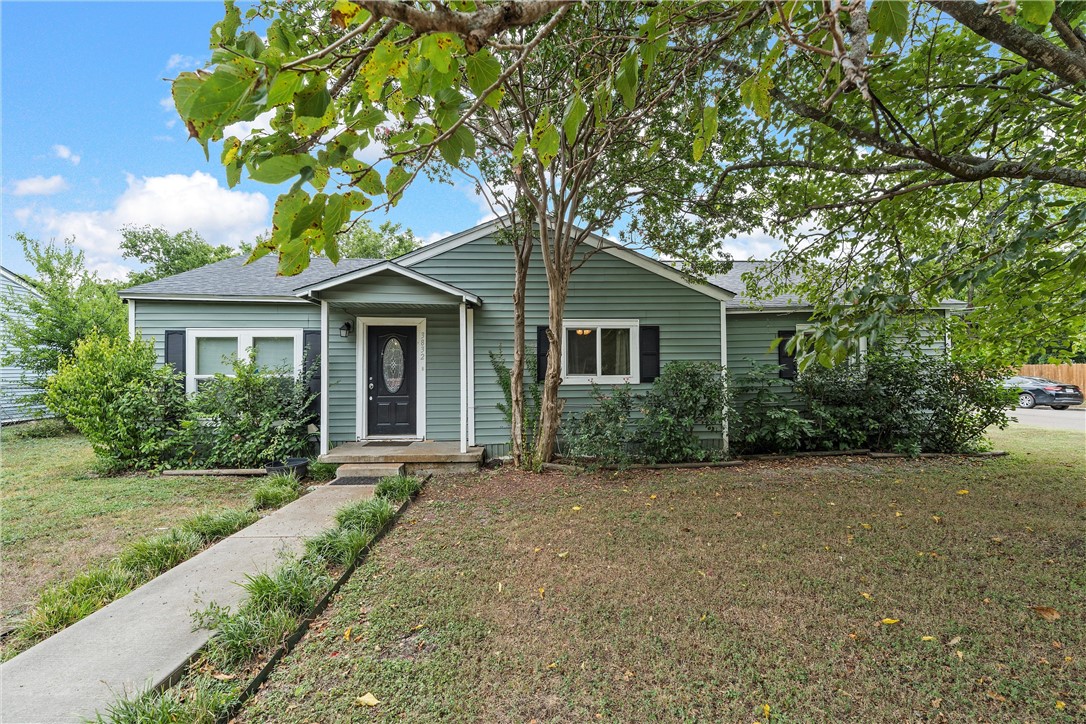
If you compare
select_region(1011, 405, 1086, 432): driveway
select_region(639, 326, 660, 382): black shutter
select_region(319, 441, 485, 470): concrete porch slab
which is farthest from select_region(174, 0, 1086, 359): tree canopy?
select_region(1011, 405, 1086, 432): driveway

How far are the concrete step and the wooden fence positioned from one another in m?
23.7

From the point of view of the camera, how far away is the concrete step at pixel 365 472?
20.9ft

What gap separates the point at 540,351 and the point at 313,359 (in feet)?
13.6

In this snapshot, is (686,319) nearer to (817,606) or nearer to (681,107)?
(681,107)

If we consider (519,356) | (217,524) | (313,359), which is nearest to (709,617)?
(217,524)

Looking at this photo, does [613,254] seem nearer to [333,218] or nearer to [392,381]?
[392,381]

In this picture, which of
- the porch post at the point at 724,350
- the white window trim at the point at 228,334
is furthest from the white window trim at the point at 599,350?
the white window trim at the point at 228,334

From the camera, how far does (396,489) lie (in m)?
5.48

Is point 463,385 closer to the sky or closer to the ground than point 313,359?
closer to the ground

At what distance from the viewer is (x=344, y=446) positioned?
7.64 metres

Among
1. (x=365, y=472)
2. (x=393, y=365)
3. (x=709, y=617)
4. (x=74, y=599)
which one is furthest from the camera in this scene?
(x=393, y=365)

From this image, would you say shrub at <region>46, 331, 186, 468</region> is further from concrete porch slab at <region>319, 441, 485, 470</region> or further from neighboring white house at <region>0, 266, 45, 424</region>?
neighboring white house at <region>0, 266, 45, 424</region>

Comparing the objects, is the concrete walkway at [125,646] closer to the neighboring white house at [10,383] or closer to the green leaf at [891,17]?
the green leaf at [891,17]

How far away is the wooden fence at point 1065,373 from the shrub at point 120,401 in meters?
27.1
